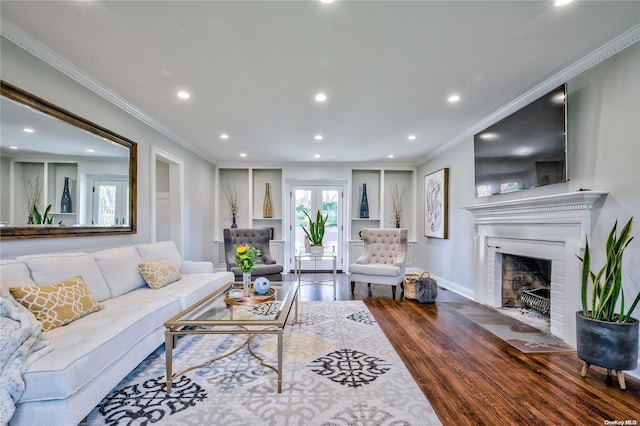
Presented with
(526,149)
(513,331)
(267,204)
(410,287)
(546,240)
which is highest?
(526,149)

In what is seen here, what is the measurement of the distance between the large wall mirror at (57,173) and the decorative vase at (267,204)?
10.2 ft

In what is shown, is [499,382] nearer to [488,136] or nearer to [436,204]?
[488,136]

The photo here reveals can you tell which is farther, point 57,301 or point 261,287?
point 261,287

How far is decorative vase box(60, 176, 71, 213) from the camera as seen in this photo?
2502 millimetres

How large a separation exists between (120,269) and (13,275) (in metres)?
0.89

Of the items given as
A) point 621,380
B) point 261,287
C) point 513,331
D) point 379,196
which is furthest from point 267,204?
point 621,380

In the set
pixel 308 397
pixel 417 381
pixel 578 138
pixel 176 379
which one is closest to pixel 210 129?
pixel 176 379

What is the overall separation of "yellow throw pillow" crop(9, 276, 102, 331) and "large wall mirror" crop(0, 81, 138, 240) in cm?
58

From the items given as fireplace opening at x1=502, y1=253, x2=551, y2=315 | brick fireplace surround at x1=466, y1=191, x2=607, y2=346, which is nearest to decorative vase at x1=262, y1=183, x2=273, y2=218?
brick fireplace surround at x1=466, y1=191, x2=607, y2=346

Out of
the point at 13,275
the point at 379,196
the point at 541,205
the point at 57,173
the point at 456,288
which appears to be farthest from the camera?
the point at 379,196

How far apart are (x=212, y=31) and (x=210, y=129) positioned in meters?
2.28

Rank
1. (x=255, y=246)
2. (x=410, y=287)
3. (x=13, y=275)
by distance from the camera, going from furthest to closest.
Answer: (x=255, y=246) → (x=410, y=287) → (x=13, y=275)

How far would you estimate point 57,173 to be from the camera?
2486mm

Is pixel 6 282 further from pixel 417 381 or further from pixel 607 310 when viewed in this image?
pixel 607 310
